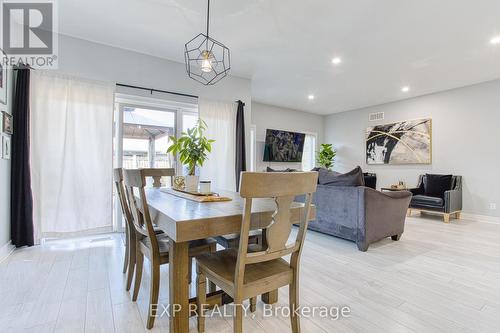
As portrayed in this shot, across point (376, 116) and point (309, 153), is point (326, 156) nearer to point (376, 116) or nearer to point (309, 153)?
point (309, 153)

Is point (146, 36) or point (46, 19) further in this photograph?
point (146, 36)

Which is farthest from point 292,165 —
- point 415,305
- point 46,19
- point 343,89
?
point 46,19

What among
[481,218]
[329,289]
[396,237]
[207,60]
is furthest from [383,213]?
[481,218]

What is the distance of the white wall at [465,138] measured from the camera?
4.61 meters

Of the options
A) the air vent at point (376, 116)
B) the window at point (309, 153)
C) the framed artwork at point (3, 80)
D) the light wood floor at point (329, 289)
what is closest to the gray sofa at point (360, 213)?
the light wood floor at point (329, 289)

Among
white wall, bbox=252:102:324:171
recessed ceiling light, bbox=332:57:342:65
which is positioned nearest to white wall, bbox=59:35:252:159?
recessed ceiling light, bbox=332:57:342:65

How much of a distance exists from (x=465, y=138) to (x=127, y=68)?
6.41 meters

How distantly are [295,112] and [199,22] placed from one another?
15.8ft

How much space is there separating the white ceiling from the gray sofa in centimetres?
197

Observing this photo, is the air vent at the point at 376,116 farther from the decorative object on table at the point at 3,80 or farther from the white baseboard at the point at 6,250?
the white baseboard at the point at 6,250

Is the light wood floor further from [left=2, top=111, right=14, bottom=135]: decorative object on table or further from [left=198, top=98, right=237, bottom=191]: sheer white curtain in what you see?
[left=198, top=98, right=237, bottom=191]: sheer white curtain

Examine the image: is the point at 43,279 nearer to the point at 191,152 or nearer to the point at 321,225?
the point at 191,152

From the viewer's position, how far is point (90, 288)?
6.59ft

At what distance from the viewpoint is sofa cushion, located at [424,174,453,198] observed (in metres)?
4.94
